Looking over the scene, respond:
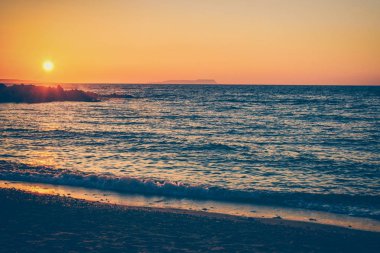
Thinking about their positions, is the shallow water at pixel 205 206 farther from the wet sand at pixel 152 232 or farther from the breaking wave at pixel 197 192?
the wet sand at pixel 152 232

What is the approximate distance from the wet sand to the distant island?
74938 millimetres

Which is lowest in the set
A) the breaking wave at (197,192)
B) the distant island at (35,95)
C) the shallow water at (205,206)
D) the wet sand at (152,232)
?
the shallow water at (205,206)

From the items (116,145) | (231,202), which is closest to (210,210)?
(231,202)

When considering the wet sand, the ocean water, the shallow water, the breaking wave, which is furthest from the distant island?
the wet sand

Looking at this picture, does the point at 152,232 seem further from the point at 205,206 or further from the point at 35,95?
the point at 35,95

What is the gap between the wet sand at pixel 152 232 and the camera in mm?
8844

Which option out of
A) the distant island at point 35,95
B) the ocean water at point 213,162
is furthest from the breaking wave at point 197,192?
the distant island at point 35,95

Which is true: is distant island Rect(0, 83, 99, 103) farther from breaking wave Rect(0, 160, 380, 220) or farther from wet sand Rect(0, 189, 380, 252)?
wet sand Rect(0, 189, 380, 252)

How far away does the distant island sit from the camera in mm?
79938

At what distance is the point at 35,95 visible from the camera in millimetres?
81938

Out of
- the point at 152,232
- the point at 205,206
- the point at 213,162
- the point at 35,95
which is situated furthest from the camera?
the point at 35,95

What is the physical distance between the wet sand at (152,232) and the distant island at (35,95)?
74.9 meters

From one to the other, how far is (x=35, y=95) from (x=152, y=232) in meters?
80.1

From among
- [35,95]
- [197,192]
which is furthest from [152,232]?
[35,95]
